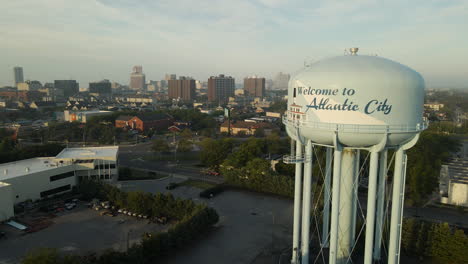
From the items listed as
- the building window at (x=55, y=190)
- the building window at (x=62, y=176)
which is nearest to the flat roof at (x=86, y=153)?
the building window at (x=62, y=176)

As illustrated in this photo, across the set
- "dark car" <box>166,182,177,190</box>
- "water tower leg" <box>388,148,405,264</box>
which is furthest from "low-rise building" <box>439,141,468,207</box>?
"dark car" <box>166,182,177,190</box>

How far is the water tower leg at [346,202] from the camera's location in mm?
23906

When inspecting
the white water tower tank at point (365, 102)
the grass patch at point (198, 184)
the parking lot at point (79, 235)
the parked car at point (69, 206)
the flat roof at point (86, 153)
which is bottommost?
the parking lot at point (79, 235)

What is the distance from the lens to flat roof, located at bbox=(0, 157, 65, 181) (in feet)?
136

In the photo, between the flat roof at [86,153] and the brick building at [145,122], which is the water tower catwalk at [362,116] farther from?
the brick building at [145,122]

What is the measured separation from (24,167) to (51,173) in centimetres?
531

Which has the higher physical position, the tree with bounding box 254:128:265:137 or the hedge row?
the tree with bounding box 254:128:265:137

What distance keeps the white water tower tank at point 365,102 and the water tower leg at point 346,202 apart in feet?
12.0

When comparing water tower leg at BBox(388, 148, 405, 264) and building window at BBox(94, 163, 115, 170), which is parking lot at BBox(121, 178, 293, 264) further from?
water tower leg at BBox(388, 148, 405, 264)

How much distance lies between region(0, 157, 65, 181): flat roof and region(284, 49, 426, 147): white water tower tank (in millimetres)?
38851

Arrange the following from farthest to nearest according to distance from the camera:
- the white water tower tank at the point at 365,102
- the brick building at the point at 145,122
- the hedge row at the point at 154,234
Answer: the brick building at the point at 145,122
the hedge row at the point at 154,234
the white water tower tank at the point at 365,102

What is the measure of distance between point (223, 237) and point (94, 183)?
21.2 meters

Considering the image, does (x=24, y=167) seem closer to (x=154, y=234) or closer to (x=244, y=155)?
(x=154, y=234)

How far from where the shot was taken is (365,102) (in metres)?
19.7
